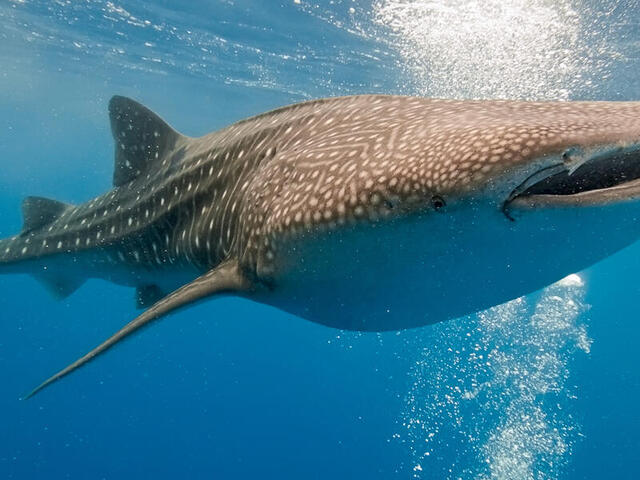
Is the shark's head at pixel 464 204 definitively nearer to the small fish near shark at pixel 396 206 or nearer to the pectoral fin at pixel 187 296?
the small fish near shark at pixel 396 206

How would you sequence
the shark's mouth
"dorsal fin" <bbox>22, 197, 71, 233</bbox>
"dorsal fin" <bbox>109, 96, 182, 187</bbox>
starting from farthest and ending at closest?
"dorsal fin" <bbox>22, 197, 71, 233</bbox> → "dorsal fin" <bbox>109, 96, 182, 187</bbox> → the shark's mouth

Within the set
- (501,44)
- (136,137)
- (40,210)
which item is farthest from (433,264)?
(501,44)

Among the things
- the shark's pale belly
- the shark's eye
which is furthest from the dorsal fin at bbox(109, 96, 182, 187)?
the shark's eye

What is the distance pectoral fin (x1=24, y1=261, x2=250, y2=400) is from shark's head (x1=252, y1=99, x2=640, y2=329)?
18.8 inches

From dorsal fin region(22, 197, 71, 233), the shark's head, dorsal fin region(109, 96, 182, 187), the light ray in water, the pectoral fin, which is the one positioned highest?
the shark's head

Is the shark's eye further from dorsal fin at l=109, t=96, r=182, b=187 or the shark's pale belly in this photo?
dorsal fin at l=109, t=96, r=182, b=187

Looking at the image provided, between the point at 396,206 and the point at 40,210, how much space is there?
18.2 feet

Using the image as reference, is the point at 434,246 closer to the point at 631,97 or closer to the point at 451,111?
the point at 451,111

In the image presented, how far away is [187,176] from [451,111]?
2.51m

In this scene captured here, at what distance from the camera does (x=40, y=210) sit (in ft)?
20.7

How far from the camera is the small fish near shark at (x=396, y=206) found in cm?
176

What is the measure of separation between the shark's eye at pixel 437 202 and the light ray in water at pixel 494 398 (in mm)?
10684

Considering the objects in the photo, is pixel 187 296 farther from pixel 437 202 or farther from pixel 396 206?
pixel 437 202

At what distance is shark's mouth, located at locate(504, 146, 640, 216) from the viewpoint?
163 cm
